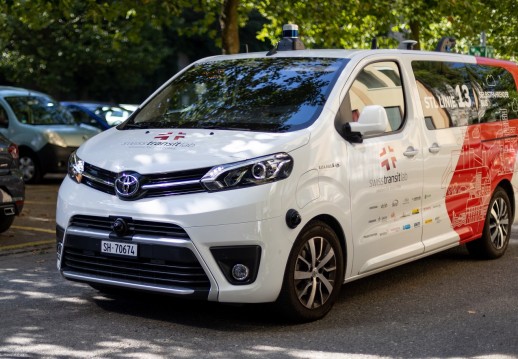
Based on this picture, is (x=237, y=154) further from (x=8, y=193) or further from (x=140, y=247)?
(x=8, y=193)

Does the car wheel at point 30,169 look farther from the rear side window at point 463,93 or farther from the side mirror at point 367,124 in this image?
the side mirror at point 367,124

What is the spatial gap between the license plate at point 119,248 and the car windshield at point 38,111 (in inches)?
509

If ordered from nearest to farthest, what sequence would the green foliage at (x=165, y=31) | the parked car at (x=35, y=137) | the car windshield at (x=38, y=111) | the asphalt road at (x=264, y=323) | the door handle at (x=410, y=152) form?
1. the asphalt road at (x=264, y=323)
2. the door handle at (x=410, y=152)
3. the parked car at (x=35, y=137)
4. the car windshield at (x=38, y=111)
5. the green foliage at (x=165, y=31)

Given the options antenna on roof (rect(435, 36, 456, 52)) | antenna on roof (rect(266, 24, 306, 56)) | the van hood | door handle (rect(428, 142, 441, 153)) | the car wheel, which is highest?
antenna on roof (rect(266, 24, 306, 56))

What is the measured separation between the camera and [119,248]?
6.76 m

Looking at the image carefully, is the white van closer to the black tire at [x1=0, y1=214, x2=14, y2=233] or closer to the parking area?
the parking area

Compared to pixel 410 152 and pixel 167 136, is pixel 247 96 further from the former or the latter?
pixel 410 152

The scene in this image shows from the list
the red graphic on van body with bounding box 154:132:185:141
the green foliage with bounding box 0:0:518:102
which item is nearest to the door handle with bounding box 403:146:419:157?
the red graphic on van body with bounding box 154:132:185:141

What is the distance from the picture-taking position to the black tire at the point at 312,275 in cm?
675

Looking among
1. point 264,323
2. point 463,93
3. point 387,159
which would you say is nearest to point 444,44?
point 463,93

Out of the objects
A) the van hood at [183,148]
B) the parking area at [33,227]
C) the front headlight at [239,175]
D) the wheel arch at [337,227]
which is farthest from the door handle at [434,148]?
the parking area at [33,227]

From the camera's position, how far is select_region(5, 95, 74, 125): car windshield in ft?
63.5

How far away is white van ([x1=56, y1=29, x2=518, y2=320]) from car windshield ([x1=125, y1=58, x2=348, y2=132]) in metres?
0.01

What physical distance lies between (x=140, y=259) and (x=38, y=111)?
13.5 metres
